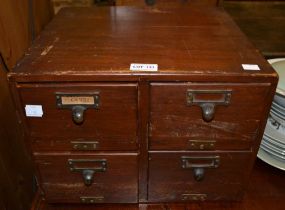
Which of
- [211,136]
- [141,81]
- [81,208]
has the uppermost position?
[141,81]

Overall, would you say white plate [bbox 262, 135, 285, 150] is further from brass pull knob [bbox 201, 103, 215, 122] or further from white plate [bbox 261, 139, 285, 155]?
brass pull knob [bbox 201, 103, 215, 122]

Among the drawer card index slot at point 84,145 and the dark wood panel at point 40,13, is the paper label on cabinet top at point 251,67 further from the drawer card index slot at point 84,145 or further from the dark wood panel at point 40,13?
the dark wood panel at point 40,13

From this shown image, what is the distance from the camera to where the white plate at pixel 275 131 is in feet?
2.70

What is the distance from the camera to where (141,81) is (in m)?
0.59

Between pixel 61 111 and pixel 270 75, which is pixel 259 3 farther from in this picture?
pixel 61 111

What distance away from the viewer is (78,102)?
599 mm

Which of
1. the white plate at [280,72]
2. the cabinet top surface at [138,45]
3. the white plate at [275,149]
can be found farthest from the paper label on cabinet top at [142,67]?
the white plate at [275,149]

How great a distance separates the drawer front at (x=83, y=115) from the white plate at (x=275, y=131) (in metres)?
0.42

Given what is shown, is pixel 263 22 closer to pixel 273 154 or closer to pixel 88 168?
pixel 273 154

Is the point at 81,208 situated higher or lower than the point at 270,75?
lower

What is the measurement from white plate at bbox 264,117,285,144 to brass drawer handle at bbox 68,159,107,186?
486 mm

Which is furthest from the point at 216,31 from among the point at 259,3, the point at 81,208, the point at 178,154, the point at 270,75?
the point at 259,3

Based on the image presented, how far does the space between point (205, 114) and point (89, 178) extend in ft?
1.04

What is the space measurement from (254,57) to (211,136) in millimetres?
201
